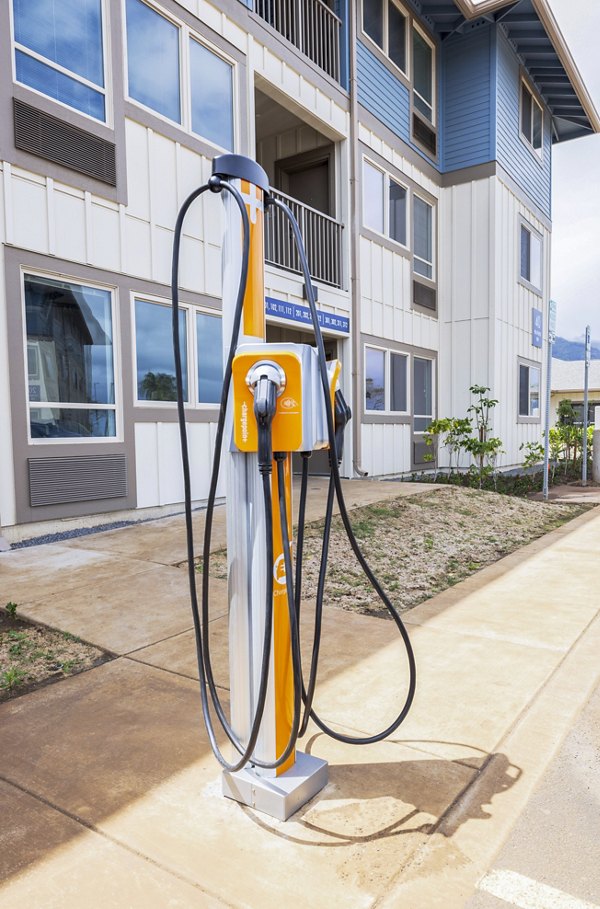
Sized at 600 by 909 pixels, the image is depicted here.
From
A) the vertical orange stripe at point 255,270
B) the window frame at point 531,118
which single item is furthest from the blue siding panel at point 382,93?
the vertical orange stripe at point 255,270

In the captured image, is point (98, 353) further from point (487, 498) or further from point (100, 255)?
point (487, 498)

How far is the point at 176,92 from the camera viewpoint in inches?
295

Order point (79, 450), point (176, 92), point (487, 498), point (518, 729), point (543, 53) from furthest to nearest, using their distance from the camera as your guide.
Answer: point (543, 53) < point (487, 498) < point (176, 92) < point (79, 450) < point (518, 729)

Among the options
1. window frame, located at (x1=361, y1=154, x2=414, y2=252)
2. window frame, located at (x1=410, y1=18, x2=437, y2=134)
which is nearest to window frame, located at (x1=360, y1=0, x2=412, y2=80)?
window frame, located at (x1=410, y1=18, x2=437, y2=134)

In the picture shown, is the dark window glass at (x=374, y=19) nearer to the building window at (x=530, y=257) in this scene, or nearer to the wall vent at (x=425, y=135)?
the wall vent at (x=425, y=135)

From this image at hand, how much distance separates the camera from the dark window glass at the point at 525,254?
48.7 feet

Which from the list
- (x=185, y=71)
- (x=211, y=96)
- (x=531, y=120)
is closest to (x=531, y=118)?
(x=531, y=120)

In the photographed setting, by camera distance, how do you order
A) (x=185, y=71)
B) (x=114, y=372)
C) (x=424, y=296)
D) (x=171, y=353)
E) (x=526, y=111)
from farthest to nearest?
(x=526, y=111), (x=424, y=296), (x=185, y=71), (x=171, y=353), (x=114, y=372)

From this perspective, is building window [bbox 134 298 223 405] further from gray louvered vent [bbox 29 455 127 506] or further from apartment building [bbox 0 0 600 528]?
gray louvered vent [bbox 29 455 127 506]

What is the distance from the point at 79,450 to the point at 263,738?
4935 millimetres

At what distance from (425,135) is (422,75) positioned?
1.18 meters

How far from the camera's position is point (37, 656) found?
10.3 feet

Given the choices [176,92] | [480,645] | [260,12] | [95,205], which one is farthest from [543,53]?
[480,645]

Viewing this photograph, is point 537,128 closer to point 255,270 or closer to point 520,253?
point 520,253
